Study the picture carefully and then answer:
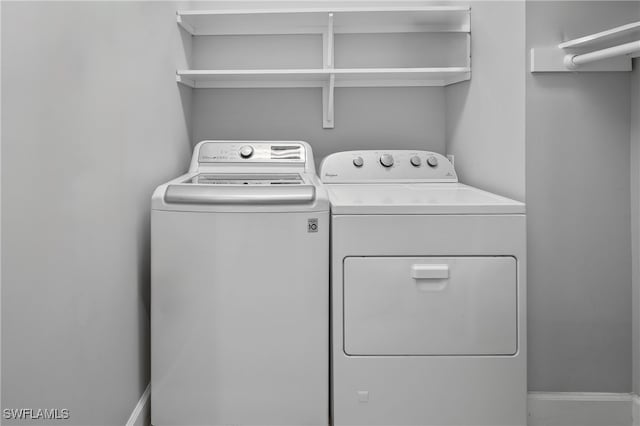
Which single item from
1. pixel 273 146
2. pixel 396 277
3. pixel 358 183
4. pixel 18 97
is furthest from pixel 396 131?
pixel 18 97

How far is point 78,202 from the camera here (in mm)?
1195

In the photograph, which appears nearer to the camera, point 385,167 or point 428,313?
point 428,313

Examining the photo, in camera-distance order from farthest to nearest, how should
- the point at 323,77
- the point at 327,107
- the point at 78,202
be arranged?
the point at 327,107 → the point at 323,77 → the point at 78,202

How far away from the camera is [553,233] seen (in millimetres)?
1686

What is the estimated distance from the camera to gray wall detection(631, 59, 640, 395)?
1.63 metres

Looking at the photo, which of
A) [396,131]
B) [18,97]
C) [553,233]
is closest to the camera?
[18,97]

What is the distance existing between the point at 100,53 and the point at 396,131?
1534mm

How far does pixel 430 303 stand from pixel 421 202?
1.07 ft

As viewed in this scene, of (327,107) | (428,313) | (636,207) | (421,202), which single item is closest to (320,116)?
(327,107)

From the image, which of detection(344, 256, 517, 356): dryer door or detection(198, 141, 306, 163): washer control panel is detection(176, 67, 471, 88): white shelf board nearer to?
detection(198, 141, 306, 163): washer control panel

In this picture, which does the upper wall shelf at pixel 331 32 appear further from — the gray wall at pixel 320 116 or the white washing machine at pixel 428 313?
the white washing machine at pixel 428 313

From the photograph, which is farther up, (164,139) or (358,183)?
(164,139)

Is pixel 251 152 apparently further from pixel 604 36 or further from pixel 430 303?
pixel 604 36

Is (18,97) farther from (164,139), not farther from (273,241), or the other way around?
(164,139)
